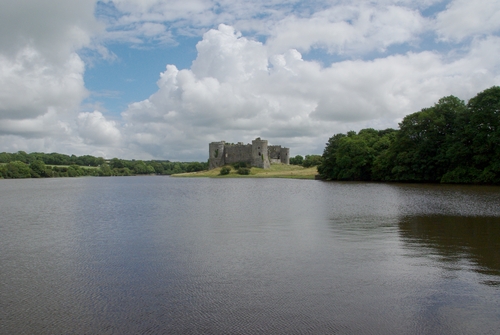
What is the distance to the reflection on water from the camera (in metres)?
9.84

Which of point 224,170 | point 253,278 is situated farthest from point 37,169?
point 253,278

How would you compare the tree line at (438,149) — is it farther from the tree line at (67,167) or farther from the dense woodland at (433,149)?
the tree line at (67,167)

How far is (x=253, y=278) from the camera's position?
28.3 ft

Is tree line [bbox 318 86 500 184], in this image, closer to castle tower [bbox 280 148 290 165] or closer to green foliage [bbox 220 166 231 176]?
green foliage [bbox 220 166 231 176]

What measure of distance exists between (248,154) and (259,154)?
403cm

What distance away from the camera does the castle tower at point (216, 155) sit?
339 feet

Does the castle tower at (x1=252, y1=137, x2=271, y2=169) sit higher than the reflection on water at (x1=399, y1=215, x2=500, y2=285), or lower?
higher

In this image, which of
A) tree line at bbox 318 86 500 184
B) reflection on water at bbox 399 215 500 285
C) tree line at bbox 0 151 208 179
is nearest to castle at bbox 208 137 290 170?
tree line at bbox 0 151 208 179

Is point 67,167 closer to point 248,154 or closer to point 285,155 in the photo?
point 248,154

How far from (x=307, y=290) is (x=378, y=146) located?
5800 cm

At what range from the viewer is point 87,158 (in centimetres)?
17075

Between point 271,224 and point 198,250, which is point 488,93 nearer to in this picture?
point 271,224

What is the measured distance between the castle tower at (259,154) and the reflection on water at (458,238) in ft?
259

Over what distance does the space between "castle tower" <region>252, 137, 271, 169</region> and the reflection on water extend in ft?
259
